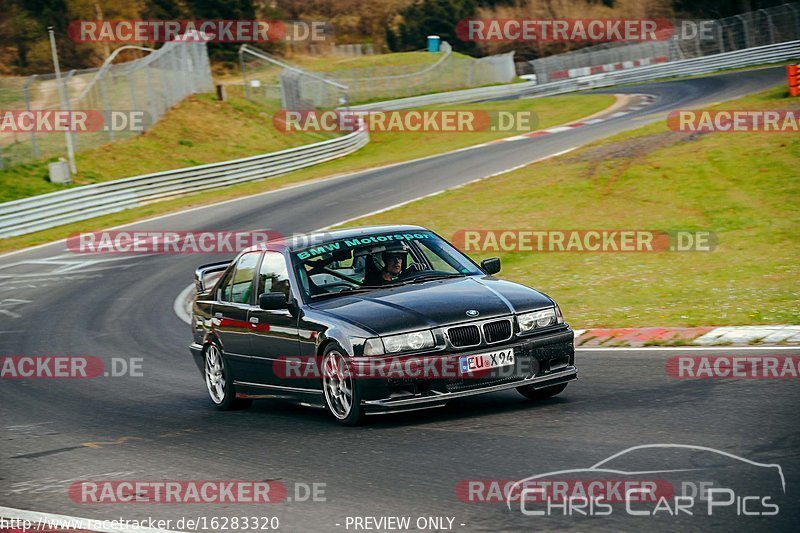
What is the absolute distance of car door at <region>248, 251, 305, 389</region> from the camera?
8.92 meters

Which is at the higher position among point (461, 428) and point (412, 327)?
point (412, 327)

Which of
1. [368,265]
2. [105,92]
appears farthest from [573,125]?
[368,265]

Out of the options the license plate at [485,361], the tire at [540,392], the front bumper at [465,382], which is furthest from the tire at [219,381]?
the license plate at [485,361]

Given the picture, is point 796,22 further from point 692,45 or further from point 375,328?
point 375,328

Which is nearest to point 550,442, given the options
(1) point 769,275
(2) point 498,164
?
(1) point 769,275

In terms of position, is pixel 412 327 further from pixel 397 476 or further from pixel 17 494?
pixel 17 494

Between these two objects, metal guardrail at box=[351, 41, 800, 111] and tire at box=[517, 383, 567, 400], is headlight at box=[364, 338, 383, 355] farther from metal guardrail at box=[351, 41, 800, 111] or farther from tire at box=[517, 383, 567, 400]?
metal guardrail at box=[351, 41, 800, 111]

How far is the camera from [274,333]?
918cm

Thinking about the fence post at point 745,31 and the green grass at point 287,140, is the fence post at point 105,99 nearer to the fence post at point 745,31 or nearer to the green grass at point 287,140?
the green grass at point 287,140

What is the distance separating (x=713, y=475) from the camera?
5.75 meters

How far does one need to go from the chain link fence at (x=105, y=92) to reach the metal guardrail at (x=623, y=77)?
44.6 ft

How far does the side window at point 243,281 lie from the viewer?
9.91 meters

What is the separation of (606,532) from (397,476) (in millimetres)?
1786

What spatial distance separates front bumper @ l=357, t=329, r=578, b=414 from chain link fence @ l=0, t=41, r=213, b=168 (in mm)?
27639
